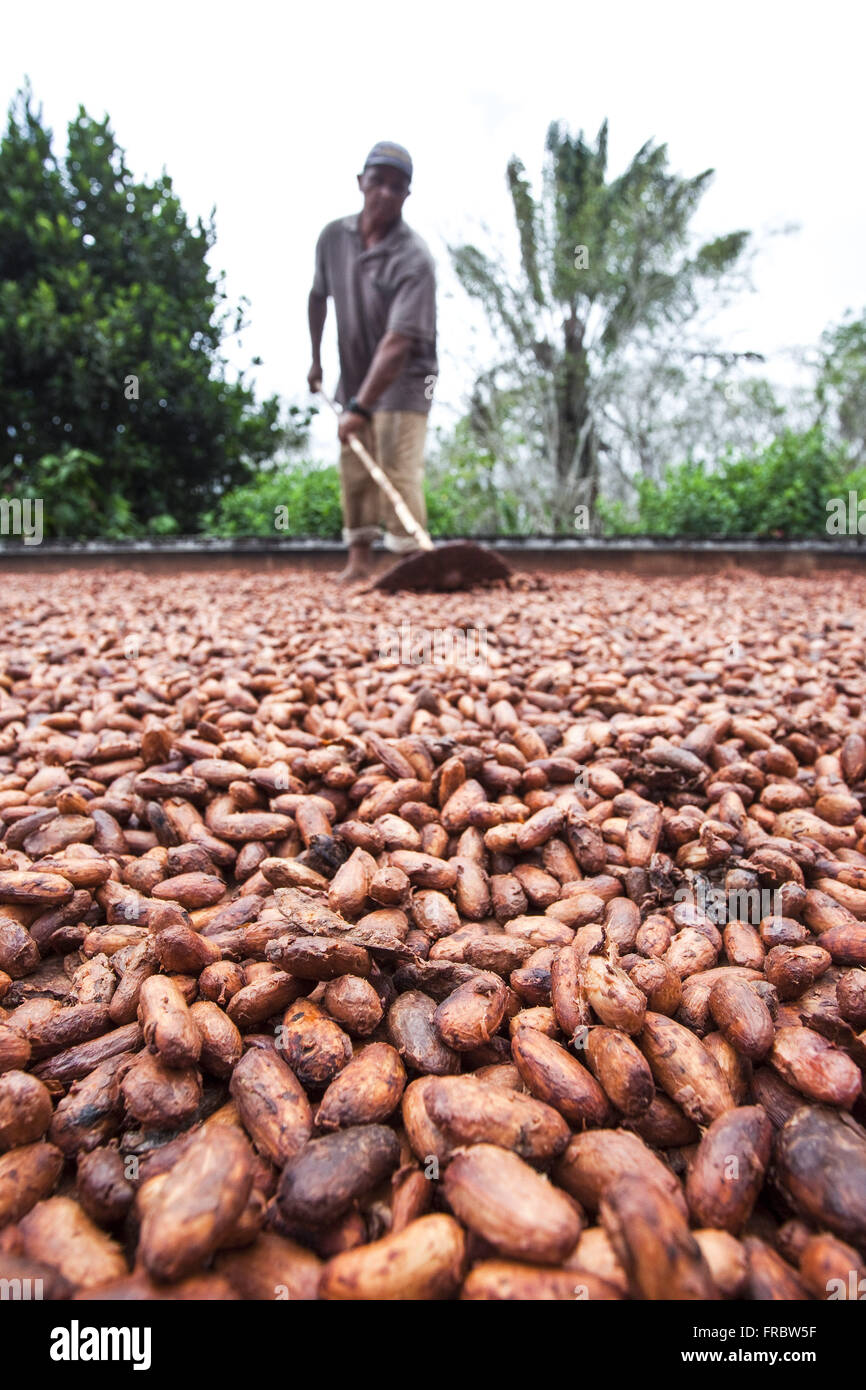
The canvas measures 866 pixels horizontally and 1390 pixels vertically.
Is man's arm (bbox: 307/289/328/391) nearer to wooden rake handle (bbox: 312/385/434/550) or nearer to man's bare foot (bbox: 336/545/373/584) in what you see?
wooden rake handle (bbox: 312/385/434/550)

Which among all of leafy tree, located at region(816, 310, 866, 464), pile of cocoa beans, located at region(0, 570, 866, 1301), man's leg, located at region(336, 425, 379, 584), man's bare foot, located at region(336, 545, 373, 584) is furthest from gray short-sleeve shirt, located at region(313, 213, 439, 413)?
leafy tree, located at region(816, 310, 866, 464)

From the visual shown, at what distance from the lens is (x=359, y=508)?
3.80 m

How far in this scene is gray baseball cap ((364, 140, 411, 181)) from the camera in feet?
10.5

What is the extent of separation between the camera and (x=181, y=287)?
274 inches

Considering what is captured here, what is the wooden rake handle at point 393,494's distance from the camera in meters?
3.43

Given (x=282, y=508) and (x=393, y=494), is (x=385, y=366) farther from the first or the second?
(x=282, y=508)

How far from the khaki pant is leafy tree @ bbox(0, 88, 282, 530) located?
3.34m

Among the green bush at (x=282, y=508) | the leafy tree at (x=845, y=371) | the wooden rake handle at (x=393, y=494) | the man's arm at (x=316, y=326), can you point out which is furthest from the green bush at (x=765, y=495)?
the leafy tree at (x=845, y=371)

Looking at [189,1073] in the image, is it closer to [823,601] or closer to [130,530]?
[823,601]

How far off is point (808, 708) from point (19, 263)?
765 cm

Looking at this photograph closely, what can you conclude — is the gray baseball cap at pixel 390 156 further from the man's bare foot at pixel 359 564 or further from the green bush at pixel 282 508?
the green bush at pixel 282 508

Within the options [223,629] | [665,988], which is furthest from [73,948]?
[223,629]
